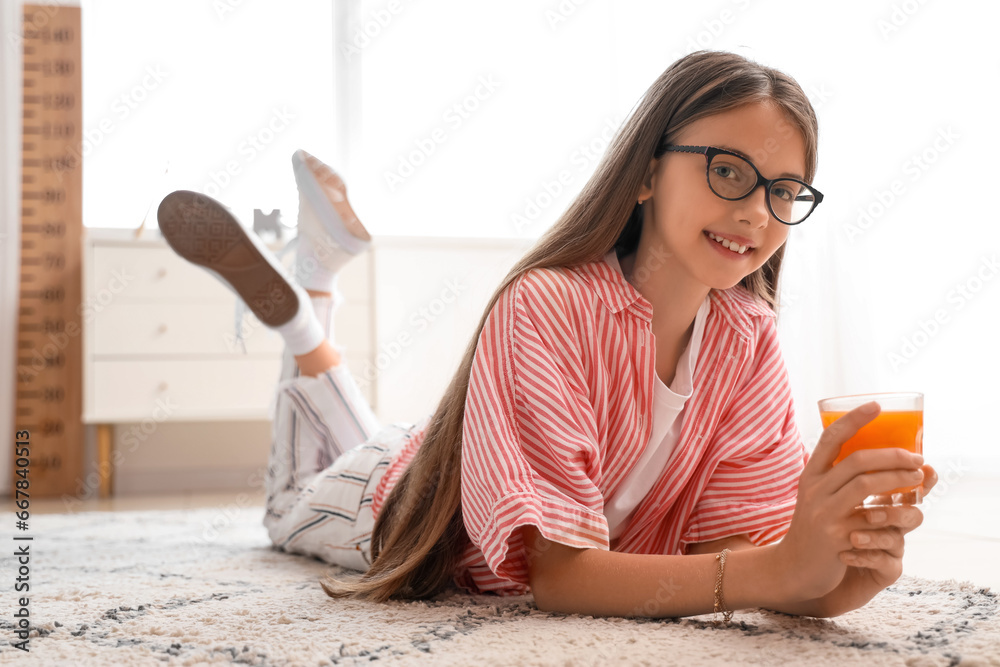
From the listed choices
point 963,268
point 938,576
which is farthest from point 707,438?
point 963,268

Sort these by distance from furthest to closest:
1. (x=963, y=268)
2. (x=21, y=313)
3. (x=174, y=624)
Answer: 1. (x=21, y=313)
2. (x=963, y=268)
3. (x=174, y=624)

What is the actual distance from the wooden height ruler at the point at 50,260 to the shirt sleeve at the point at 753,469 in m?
2.40

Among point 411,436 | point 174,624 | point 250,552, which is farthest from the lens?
point 250,552

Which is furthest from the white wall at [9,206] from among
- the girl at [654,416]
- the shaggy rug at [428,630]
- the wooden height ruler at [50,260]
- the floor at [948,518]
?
the girl at [654,416]

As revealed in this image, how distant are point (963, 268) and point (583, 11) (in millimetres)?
1961

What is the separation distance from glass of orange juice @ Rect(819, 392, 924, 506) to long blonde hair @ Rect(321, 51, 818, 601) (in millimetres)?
376

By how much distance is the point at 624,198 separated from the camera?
1.00 metres

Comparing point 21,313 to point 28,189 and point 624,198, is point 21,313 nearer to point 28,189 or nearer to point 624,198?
point 28,189

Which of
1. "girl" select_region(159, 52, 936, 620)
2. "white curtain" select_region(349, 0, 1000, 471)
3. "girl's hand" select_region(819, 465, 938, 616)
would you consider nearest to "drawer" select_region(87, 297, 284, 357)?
"white curtain" select_region(349, 0, 1000, 471)

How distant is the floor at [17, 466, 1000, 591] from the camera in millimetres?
1224

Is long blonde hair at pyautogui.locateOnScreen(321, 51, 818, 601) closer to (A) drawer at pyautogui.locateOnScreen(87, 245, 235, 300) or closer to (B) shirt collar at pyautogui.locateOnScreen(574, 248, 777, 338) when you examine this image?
(B) shirt collar at pyautogui.locateOnScreen(574, 248, 777, 338)

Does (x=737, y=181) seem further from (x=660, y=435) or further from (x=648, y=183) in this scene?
(x=660, y=435)

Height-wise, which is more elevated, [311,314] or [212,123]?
[212,123]

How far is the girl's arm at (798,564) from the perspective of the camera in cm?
69
